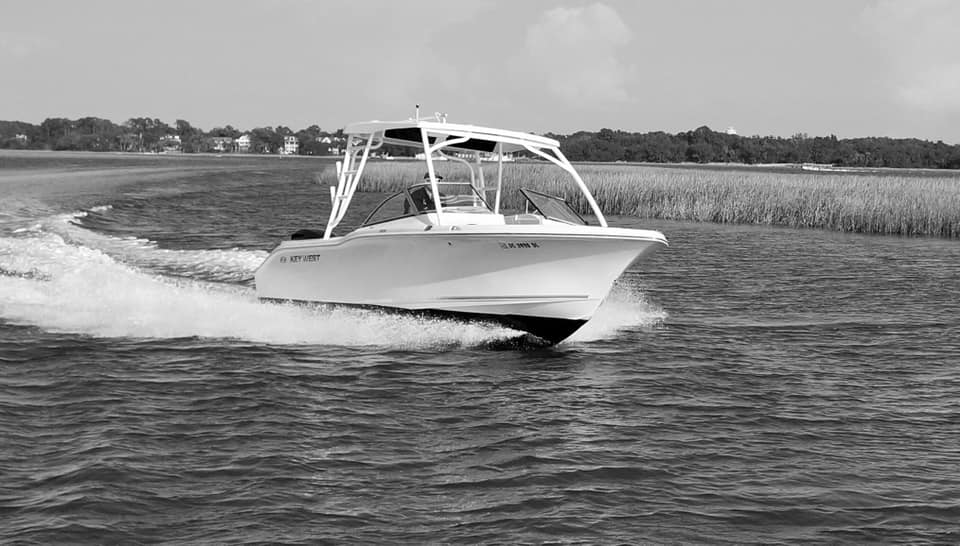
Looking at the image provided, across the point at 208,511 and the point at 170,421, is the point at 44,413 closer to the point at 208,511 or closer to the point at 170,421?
the point at 170,421

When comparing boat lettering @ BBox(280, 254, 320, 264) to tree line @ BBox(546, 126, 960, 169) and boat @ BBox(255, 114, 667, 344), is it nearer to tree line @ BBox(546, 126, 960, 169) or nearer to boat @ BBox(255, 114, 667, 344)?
boat @ BBox(255, 114, 667, 344)

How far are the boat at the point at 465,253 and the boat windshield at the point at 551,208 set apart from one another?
0.02m

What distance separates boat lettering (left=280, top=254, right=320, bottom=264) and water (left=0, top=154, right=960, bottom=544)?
794mm

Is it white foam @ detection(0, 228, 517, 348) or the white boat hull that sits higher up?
the white boat hull

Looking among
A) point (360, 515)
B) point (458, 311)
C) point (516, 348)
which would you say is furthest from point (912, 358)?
point (360, 515)

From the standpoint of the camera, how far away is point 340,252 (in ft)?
42.9

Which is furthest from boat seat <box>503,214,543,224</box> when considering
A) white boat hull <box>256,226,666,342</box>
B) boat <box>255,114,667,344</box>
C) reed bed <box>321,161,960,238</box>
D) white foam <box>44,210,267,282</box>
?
reed bed <box>321,161,960,238</box>

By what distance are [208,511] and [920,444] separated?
20.6 feet

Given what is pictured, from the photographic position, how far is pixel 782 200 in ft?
122

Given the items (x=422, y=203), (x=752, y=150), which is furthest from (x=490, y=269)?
(x=752, y=150)

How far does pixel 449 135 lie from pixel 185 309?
16.3 ft

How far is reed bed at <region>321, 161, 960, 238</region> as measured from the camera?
33094 millimetres

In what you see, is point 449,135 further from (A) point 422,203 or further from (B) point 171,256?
(B) point 171,256

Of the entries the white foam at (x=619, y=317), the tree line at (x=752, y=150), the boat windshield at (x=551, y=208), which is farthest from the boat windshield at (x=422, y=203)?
the tree line at (x=752, y=150)
